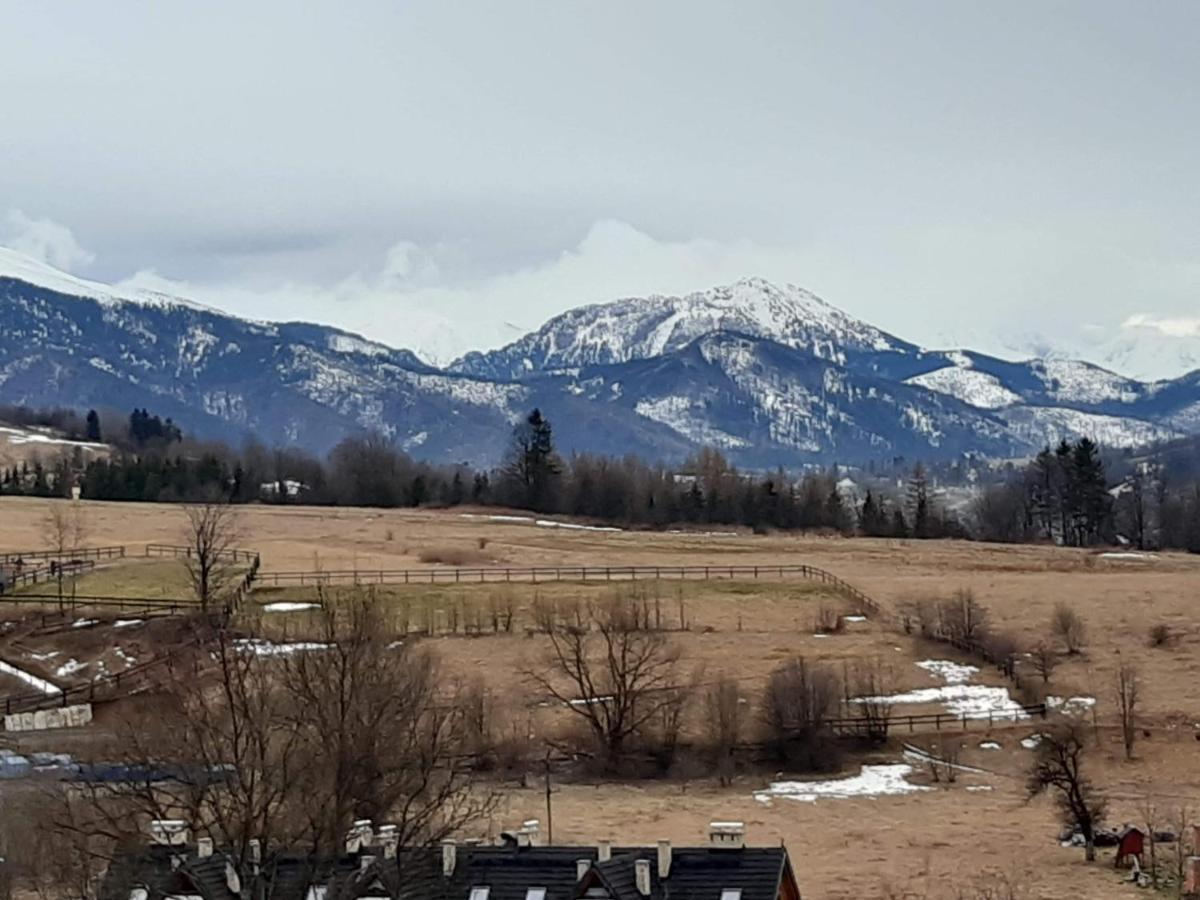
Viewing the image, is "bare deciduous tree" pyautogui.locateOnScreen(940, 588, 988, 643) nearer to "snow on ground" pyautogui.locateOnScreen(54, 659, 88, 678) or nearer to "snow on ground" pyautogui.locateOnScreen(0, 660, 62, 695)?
"snow on ground" pyautogui.locateOnScreen(54, 659, 88, 678)

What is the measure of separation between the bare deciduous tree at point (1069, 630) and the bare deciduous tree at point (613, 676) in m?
17.1

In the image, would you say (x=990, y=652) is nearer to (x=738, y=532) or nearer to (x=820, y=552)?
(x=820, y=552)

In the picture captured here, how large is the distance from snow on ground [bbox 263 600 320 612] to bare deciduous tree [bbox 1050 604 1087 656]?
3265cm

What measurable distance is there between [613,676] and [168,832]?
35.4 meters

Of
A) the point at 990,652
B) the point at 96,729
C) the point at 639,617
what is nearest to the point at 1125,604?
the point at 990,652

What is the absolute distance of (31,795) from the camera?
4212cm

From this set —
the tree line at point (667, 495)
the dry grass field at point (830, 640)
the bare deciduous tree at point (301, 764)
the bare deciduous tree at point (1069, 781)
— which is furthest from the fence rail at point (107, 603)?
the tree line at point (667, 495)

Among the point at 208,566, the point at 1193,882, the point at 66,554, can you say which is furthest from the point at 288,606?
the point at 1193,882

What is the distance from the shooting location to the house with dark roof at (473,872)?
1164 inches

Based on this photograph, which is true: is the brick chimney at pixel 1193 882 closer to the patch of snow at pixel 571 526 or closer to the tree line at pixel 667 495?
the patch of snow at pixel 571 526

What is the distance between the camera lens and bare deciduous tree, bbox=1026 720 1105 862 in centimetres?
4694

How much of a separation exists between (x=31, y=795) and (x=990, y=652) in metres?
43.7

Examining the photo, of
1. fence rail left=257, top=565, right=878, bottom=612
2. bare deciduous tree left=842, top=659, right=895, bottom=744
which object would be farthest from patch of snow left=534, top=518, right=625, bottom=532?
bare deciduous tree left=842, top=659, right=895, bottom=744

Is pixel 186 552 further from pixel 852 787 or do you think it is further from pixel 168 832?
pixel 168 832
